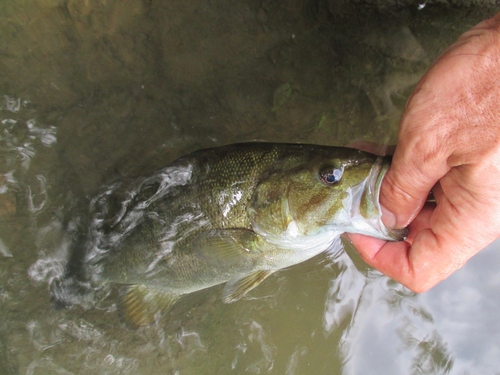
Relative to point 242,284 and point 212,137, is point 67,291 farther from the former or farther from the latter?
point 212,137

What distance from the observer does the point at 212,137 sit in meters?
2.98

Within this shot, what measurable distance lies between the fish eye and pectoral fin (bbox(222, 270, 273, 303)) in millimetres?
923

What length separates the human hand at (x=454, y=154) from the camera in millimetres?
1474

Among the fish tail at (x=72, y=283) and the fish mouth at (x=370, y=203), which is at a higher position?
the fish mouth at (x=370, y=203)

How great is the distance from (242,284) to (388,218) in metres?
1.23

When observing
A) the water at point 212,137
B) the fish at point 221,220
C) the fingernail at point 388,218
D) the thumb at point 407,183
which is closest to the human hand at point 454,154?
the thumb at point 407,183

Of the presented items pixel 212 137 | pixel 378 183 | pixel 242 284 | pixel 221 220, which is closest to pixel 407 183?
pixel 378 183

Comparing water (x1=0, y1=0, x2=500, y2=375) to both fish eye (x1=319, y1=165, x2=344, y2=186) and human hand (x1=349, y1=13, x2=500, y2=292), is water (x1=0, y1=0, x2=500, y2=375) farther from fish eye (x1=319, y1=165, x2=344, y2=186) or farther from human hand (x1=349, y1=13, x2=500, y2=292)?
human hand (x1=349, y1=13, x2=500, y2=292)

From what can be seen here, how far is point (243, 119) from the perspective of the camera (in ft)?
9.95

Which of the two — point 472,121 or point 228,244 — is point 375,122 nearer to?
point 472,121

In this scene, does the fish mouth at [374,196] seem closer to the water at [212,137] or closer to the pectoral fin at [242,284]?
the pectoral fin at [242,284]

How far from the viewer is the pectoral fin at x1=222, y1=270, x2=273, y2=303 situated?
2.49 m

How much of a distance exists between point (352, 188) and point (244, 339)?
2064 millimetres

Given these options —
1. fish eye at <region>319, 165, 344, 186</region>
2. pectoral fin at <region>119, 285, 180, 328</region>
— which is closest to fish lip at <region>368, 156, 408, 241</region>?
fish eye at <region>319, 165, 344, 186</region>
